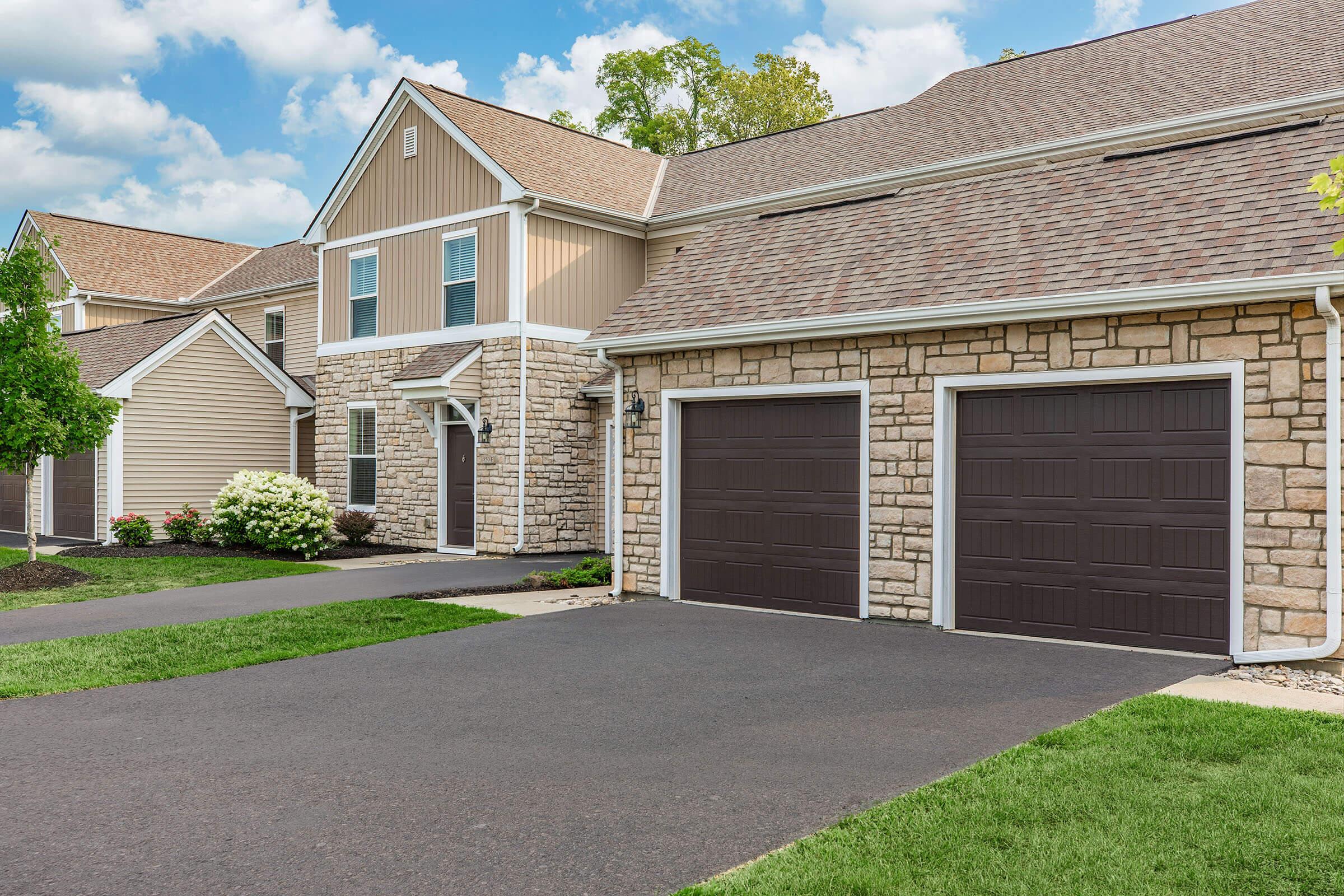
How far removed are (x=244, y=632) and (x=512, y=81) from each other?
33321mm

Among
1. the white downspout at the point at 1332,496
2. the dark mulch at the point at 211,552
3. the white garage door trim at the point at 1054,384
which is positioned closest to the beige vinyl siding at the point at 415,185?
the dark mulch at the point at 211,552

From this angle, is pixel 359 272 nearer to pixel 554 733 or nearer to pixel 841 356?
pixel 841 356

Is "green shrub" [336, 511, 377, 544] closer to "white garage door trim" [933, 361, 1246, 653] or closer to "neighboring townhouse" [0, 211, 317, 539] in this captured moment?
"neighboring townhouse" [0, 211, 317, 539]

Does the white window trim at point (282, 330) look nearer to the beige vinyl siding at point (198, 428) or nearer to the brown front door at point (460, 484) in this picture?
the beige vinyl siding at point (198, 428)

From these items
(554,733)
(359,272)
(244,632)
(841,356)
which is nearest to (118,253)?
(359,272)

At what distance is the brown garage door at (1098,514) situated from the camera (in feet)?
26.9

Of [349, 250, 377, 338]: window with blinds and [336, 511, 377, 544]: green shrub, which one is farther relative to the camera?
[349, 250, 377, 338]: window with blinds

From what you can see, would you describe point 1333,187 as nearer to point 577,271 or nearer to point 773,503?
point 773,503

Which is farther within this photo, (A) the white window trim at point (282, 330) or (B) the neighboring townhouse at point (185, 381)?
(A) the white window trim at point (282, 330)

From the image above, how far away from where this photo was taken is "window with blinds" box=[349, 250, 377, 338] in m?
19.2

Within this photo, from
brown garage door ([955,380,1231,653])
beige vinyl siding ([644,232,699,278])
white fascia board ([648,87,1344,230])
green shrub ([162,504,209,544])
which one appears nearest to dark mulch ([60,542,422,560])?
green shrub ([162,504,209,544])

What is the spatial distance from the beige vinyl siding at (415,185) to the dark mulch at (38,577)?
8020 mm

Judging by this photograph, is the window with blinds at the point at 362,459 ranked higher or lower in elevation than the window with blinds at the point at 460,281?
lower

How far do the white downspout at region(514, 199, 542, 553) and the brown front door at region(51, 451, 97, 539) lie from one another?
9124 mm
